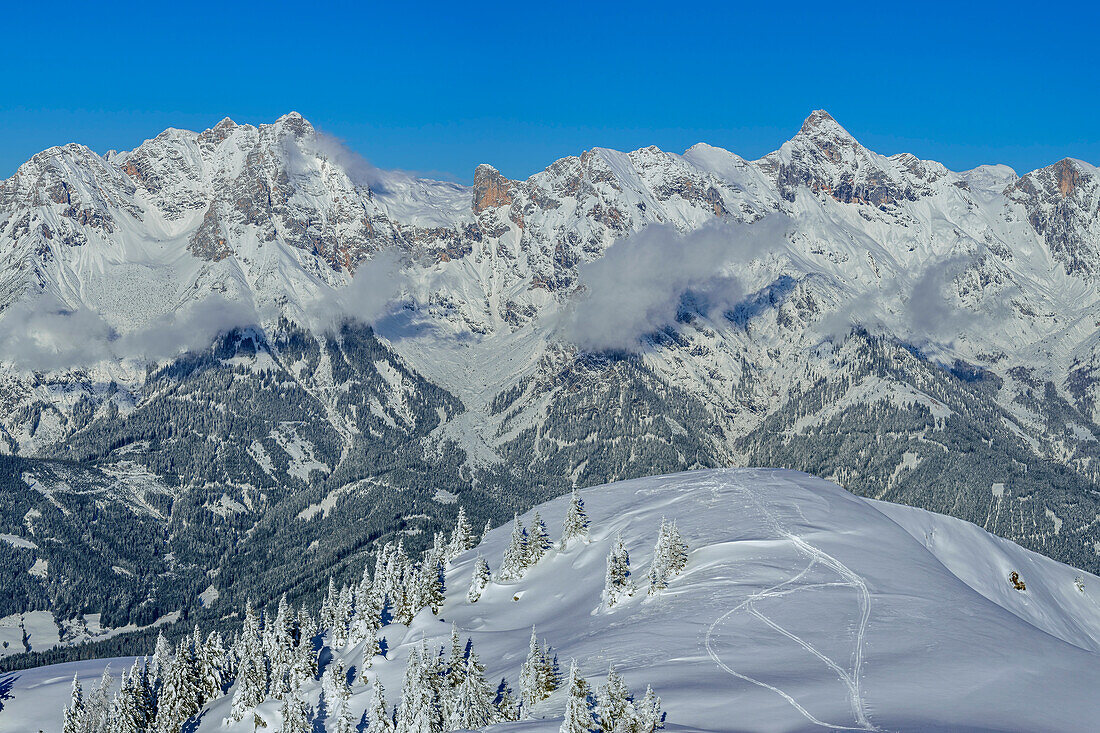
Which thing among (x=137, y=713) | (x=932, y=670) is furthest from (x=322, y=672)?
(x=932, y=670)

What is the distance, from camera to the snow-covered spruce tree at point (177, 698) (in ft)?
413

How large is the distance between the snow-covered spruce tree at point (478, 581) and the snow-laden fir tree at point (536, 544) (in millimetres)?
8855

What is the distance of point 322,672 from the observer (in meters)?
134

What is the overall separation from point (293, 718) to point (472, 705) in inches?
1057

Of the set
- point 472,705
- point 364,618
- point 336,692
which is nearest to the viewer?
point 472,705

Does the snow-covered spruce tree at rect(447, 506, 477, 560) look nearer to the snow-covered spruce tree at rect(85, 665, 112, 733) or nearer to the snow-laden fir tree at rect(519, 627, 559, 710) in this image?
the snow-covered spruce tree at rect(85, 665, 112, 733)

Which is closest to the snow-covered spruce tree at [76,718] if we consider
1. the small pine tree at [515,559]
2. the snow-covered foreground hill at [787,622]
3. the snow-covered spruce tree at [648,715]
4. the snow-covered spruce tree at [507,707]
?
the snow-covered foreground hill at [787,622]

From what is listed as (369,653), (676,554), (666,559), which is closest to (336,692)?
(369,653)

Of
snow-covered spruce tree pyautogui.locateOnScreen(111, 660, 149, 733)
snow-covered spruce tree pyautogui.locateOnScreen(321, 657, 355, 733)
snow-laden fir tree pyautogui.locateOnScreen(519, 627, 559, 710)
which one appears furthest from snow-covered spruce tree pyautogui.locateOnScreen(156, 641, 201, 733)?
snow-laden fir tree pyautogui.locateOnScreen(519, 627, 559, 710)

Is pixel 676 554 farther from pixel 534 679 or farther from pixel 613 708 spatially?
pixel 613 708

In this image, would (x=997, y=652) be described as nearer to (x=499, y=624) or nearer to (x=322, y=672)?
(x=499, y=624)

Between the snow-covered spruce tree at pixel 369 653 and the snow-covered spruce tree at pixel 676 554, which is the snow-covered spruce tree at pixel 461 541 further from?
the snow-covered spruce tree at pixel 676 554

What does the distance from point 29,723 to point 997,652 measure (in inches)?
6046

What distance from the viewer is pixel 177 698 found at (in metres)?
128
